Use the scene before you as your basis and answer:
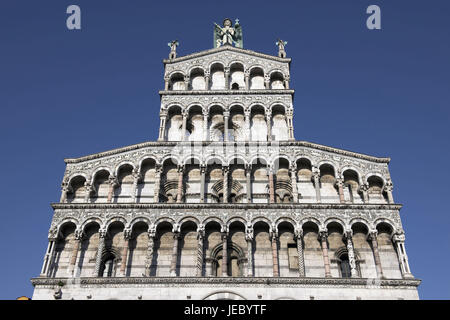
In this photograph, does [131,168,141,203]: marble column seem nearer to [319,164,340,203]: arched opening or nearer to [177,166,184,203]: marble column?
[177,166,184,203]: marble column

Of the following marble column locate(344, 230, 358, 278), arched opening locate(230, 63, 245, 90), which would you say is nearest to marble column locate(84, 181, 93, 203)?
arched opening locate(230, 63, 245, 90)

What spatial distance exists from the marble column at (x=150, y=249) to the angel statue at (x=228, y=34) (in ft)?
51.7

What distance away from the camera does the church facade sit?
845 inches

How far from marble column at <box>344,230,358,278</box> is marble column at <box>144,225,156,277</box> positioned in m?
8.55

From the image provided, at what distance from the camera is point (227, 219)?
2319cm

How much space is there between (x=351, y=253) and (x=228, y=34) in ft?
59.5

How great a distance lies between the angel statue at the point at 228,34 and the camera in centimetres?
3434

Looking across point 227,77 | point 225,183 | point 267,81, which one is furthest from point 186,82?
point 225,183

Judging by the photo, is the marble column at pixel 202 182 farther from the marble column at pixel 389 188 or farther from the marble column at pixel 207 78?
the marble column at pixel 389 188

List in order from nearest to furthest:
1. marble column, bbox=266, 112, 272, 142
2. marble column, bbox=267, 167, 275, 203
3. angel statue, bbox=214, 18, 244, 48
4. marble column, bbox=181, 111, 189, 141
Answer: marble column, bbox=267, 167, 275, 203 → marble column, bbox=181, 111, 189, 141 → marble column, bbox=266, 112, 272, 142 → angel statue, bbox=214, 18, 244, 48

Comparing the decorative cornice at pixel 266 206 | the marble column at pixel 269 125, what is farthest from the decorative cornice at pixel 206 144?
the decorative cornice at pixel 266 206
